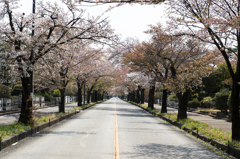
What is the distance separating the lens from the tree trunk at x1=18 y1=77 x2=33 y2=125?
13.5m

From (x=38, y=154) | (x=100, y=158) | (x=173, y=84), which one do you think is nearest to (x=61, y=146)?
(x=38, y=154)

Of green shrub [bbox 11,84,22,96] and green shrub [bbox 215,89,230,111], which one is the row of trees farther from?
green shrub [bbox 11,84,22,96]

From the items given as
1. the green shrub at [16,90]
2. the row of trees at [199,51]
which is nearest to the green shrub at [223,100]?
the row of trees at [199,51]

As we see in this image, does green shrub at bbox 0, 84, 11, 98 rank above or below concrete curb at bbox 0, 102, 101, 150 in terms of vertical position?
above

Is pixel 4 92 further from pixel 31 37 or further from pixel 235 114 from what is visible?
pixel 235 114

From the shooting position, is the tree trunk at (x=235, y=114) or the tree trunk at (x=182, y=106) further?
the tree trunk at (x=182, y=106)

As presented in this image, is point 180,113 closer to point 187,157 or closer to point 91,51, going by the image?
point 187,157

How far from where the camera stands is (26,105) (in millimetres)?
13570

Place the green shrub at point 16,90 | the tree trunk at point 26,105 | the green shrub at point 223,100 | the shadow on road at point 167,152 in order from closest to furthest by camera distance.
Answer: the shadow on road at point 167,152 → the tree trunk at point 26,105 → the green shrub at point 223,100 → the green shrub at point 16,90

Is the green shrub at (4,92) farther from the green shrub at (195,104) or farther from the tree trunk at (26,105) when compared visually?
the green shrub at (195,104)

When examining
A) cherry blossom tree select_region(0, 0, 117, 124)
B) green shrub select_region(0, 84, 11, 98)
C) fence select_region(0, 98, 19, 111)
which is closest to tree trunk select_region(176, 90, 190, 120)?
cherry blossom tree select_region(0, 0, 117, 124)

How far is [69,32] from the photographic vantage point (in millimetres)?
13820

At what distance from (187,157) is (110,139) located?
3794mm

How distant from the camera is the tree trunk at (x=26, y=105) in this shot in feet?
44.2
